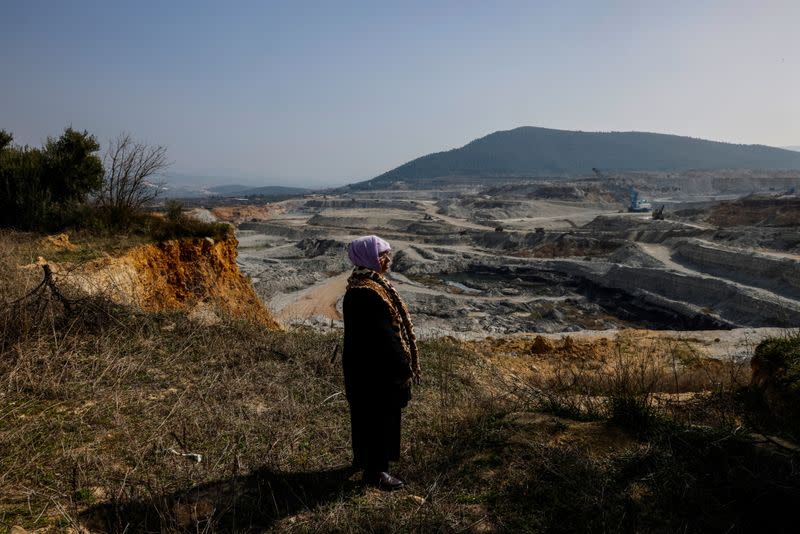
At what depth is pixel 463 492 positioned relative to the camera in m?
2.95

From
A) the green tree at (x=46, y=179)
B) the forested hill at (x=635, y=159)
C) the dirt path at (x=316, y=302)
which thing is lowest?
the dirt path at (x=316, y=302)

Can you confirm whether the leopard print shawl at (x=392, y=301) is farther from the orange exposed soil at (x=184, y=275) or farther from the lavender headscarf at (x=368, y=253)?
the orange exposed soil at (x=184, y=275)

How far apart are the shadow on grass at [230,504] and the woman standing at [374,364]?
0.75 feet

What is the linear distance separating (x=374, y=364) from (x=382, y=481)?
29.8 inches

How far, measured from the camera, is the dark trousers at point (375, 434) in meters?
3.10

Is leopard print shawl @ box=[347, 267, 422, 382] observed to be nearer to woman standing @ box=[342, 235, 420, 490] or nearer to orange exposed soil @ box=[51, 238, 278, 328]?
woman standing @ box=[342, 235, 420, 490]

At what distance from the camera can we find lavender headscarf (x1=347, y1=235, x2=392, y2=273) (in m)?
3.15

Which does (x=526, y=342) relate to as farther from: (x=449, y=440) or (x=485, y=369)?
(x=449, y=440)

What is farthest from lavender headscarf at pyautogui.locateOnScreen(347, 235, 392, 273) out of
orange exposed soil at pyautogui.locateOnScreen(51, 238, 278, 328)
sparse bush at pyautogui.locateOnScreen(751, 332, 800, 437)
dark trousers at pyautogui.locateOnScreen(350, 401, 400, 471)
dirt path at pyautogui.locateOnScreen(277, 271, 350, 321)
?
dirt path at pyautogui.locateOnScreen(277, 271, 350, 321)

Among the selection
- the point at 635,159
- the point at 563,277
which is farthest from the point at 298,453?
the point at 635,159

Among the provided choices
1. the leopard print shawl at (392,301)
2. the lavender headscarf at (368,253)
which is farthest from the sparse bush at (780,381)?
the lavender headscarf at (368,253)

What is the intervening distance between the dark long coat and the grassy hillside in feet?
0.86

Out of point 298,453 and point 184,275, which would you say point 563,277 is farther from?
point 298,453

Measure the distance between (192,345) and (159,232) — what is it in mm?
7049
